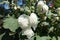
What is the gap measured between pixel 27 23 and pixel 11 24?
0.46ft

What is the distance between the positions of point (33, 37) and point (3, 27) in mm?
229

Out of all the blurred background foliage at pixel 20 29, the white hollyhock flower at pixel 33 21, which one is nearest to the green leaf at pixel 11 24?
the blurred background foliage at pixel 20 29

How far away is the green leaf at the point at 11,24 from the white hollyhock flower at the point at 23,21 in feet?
0.26

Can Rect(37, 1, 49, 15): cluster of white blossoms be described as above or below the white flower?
above

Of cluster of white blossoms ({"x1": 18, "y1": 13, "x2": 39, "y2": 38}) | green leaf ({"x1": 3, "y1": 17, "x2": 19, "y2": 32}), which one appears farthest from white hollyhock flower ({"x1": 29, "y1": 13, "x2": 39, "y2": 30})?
green leaf ({"x1": 3, "y1": 17, "x2": 19, "y2": 32})

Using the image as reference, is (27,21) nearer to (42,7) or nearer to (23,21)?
(23,21)

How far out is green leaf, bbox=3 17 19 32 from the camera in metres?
1.67

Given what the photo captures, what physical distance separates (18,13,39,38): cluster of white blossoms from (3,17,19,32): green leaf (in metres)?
0.08

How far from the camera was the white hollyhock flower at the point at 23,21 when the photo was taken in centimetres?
160

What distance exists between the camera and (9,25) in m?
1.69

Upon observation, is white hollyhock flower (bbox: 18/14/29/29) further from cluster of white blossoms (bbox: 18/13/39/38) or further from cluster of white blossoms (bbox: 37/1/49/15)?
cluster of white blossoms (bbox: 37/1/49/15)

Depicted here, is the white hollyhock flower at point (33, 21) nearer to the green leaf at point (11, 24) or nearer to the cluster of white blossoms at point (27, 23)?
the cluster of white blossoms at point (27, 23)

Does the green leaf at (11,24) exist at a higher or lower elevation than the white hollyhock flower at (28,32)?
higher

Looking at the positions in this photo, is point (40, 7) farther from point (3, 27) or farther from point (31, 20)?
point (3, 27)
